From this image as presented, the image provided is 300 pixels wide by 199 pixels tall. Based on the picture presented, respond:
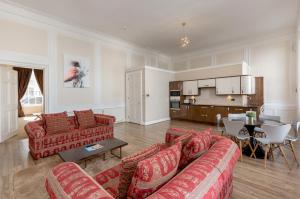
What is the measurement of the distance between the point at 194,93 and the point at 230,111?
1.73 metres

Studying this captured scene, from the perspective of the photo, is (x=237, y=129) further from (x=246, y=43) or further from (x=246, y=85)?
(x=246, y=43)

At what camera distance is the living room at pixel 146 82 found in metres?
2.73

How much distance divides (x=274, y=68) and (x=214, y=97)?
98.2 inches

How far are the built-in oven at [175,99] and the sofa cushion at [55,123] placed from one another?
514 centimetres

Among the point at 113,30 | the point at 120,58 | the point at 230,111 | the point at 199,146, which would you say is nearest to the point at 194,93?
the point at 230,111

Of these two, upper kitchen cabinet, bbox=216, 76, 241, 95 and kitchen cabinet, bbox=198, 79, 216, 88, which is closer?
upper kitchen cabinet, bbox=216, 76, 241, 95

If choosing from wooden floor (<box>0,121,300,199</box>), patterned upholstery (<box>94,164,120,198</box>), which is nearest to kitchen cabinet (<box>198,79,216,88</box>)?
wooden floor (<box>0,121,300,199</box>)

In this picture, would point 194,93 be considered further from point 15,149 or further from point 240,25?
point 15,149

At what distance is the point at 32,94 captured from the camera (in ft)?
30.0

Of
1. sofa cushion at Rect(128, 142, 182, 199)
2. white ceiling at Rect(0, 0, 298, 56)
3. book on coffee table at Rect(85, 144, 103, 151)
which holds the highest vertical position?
white ceiling at Rect(0, 0, 298, 56)

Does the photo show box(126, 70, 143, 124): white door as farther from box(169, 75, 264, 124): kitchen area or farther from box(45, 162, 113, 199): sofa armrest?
box(45, 162, 113, 199): sofa armrest

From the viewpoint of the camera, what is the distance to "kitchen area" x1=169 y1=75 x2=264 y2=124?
591 cm

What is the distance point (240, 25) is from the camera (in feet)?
17.6

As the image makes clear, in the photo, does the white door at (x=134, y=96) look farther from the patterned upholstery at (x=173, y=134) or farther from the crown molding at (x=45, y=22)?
the patterned upholstery at (x=173, y=134)
